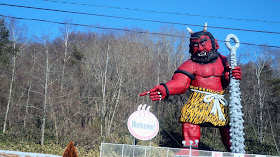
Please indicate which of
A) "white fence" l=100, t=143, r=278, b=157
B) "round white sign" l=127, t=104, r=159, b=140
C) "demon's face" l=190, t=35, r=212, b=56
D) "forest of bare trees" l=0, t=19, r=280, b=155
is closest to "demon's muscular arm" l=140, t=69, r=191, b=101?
"round white sign" l=127, t=104, r=159, b=140

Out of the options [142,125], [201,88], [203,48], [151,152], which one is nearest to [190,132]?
[201,88]

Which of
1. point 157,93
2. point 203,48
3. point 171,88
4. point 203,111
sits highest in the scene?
point 203,48

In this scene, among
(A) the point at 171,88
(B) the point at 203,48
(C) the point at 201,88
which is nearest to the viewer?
(A) the point at 171,88

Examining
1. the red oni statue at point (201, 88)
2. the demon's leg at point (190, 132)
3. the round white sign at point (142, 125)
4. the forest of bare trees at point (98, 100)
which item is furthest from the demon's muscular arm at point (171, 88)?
the forest of bare trees at point (98, 100)

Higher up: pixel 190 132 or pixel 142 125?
pixel 142 125

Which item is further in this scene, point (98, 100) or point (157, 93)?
point (98, 100)

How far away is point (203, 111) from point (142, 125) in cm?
214

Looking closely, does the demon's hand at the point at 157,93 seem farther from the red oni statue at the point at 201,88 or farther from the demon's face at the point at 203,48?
the demon's face at the point at 203,48

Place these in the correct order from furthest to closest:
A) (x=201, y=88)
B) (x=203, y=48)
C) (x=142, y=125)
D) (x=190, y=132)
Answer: (x=203, y=48)
(x=201, y=88)
(x=190, y=132)
(x=142, y=125)

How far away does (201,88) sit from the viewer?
34.8 feet

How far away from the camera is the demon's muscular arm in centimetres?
1041

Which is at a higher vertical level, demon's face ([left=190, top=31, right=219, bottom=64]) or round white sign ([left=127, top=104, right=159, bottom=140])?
demon's face ([left=190, top=31, right=219, bottom=64])

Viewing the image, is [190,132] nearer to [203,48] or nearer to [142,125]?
[142,125]

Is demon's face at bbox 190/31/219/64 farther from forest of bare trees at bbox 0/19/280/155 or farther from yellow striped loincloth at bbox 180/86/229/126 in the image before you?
forest of bare trees at bbox 0/19/280/155
